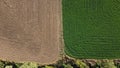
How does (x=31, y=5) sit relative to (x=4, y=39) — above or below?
A: above

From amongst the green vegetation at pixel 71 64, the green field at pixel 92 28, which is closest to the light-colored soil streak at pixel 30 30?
the green vegetation at pixel 71 64

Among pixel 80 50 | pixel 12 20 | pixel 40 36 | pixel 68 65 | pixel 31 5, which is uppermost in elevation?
pixel 31 5

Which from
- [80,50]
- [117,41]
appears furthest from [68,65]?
[117,41]

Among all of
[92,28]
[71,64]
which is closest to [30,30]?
[71,64]

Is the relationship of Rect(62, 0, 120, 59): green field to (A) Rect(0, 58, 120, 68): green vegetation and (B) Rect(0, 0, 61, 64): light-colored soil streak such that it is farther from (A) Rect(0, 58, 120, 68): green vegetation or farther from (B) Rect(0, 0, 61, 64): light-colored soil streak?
(B) Rect(0, 0, 61, 64): light-colored soil streak

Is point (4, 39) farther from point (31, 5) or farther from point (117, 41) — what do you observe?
point (117, 41)

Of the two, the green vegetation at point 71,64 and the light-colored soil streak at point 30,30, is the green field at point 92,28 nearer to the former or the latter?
the green vegetation at point 71,64

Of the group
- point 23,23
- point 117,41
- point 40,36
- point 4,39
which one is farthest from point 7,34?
point 117,41
